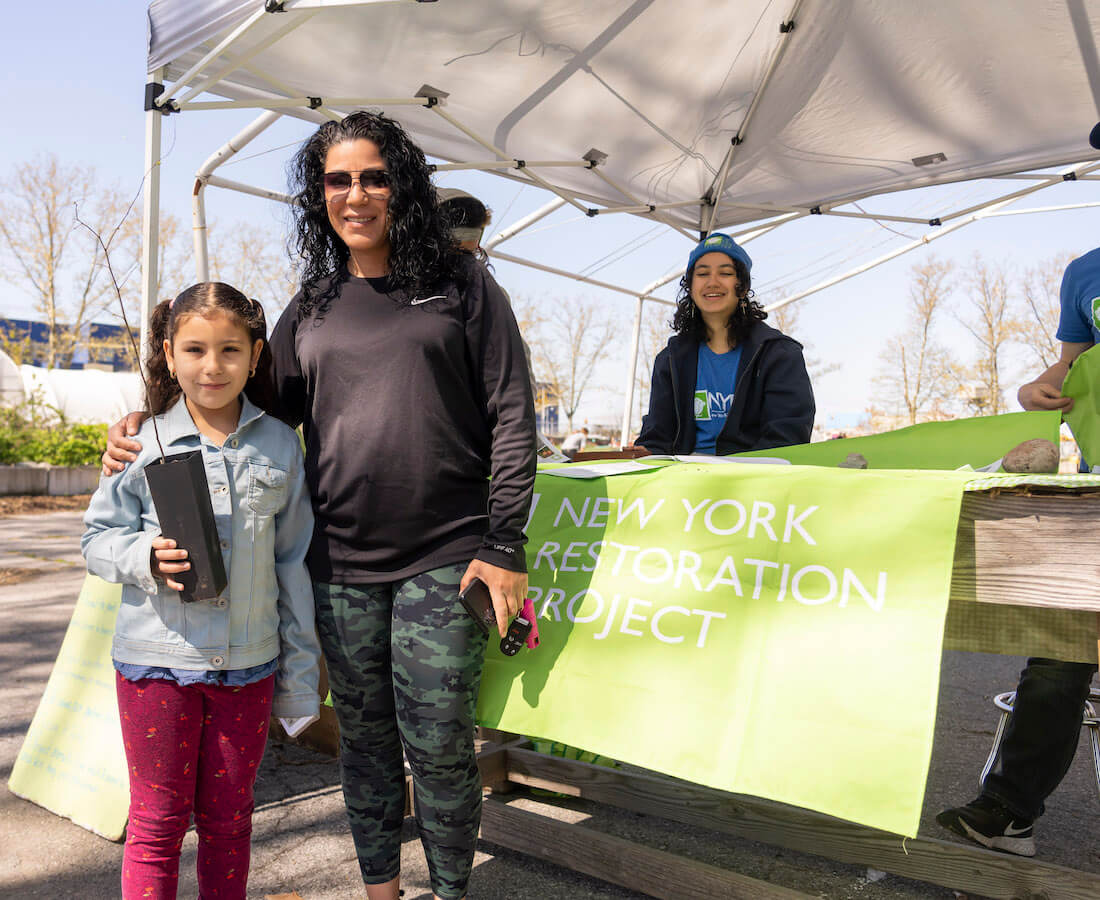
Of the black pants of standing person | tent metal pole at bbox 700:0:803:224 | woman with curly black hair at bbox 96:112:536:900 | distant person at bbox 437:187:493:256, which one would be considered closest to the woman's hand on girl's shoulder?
woman with curly black hair at bbox 96:112:536:900

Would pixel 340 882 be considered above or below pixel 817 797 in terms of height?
below

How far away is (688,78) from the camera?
5.34 m

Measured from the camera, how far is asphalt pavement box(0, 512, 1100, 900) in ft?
7.56

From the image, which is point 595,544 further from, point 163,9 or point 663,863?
point 163,9

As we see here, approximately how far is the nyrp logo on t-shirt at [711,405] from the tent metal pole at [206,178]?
3459 mm

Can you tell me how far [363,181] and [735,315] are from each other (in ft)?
4.95

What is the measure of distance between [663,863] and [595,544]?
88cm

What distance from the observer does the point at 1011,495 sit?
146 cm

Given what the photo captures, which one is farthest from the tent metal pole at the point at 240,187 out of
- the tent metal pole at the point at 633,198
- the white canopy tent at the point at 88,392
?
the white canopy tent at the point at 88,392

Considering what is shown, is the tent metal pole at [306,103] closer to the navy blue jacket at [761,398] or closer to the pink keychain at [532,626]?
the navy blue jacket at [761,398]

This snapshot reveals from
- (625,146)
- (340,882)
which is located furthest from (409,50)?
(340,882)

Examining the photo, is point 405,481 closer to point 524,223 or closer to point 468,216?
point 468,216

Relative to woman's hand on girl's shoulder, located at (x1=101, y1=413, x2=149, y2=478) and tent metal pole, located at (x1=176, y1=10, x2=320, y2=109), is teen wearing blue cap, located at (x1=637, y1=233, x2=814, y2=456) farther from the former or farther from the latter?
tent metal pole, located at (x1=176, y1=10, x2=320, y2=109)

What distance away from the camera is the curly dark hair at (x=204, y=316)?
1.80 metres
